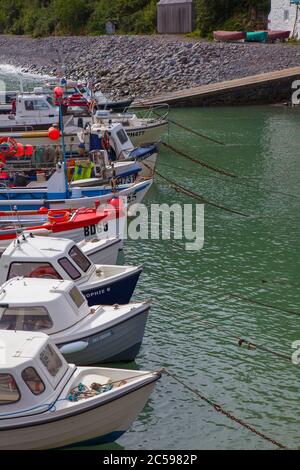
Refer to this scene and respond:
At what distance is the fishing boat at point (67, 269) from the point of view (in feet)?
50.4

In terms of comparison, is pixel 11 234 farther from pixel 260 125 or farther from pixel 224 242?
pixel 260 125

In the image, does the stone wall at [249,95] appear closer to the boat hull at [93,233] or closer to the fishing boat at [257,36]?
the fishing boat at [257,36]

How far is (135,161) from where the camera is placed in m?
28.0

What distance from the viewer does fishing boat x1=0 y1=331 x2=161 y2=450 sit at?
1093 cm

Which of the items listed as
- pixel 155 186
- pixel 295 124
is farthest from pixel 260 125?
pixel 155 186

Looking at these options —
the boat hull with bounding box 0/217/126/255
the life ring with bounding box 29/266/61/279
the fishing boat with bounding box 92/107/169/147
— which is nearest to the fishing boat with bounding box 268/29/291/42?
the fishing boat with bounding box 92/107/169/147

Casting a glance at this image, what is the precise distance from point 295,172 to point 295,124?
12.9 meters

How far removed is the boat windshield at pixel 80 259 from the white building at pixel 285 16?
159 ft

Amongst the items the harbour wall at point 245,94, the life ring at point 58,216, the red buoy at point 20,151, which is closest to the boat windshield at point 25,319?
the life ring at point 58,216

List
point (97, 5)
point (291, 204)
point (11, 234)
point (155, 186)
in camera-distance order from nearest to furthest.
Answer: point (11, 234) < point (291, 204) < point (155, 186) < point (97, 5)

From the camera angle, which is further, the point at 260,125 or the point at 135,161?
the point at 260,125
